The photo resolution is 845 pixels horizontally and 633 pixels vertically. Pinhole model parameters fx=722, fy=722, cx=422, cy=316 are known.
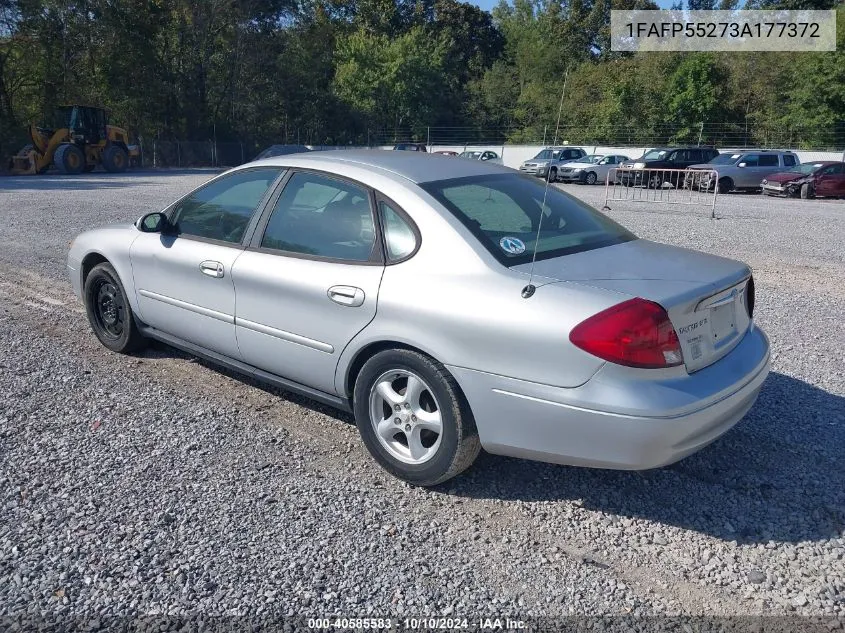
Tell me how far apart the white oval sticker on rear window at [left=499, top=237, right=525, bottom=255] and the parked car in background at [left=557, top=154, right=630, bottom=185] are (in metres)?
28.9

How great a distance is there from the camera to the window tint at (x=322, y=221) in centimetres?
386

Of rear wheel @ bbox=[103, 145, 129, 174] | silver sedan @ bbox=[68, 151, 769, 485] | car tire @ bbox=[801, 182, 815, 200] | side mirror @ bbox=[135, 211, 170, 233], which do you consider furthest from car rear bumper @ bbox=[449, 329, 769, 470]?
Result: rear wheel @ bbox=[103, 145, 129, 174]

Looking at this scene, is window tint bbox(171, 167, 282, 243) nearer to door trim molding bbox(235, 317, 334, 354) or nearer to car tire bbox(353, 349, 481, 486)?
door trim molding bbox(235, 317, 334, 354)

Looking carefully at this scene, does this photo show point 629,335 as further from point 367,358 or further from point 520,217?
point 367,358

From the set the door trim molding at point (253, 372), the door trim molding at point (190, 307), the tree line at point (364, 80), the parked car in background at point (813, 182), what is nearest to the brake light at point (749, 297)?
the door trim molding at point (253, 372)

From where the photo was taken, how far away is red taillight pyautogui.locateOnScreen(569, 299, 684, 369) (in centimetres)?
300

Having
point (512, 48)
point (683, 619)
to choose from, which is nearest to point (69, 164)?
point (683, 619)

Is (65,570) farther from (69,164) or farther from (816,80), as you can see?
(816,80)

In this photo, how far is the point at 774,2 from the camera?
49625 mm

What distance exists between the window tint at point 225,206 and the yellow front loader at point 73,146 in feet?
95.7

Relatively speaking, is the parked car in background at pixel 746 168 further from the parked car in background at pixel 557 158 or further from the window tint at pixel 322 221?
the window tint at pixel 322 221

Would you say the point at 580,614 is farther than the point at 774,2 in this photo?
No

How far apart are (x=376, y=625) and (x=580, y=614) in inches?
30.3

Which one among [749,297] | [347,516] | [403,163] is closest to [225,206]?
[403,163]
